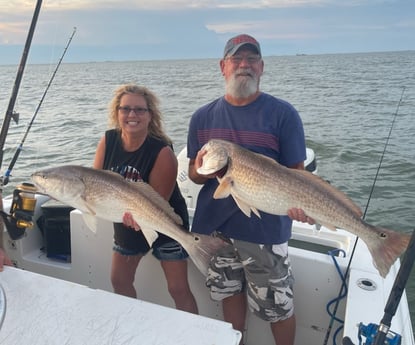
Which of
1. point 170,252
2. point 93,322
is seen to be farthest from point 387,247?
point 93,322

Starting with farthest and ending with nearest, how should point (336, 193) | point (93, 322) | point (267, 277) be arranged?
point (267, 277) < point (336, 193) < point (93, 322)

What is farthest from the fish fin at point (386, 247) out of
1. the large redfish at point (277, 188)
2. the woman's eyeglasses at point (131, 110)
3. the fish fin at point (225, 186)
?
the woman's eyeglasses at point (131, 110)

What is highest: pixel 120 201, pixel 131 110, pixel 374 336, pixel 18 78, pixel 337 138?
pixel 18 78

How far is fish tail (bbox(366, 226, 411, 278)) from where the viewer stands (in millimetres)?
2109

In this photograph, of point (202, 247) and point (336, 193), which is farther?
point (202, 247)

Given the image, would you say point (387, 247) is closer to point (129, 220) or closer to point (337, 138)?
point (129, 220)

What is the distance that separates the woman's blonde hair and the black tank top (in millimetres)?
79

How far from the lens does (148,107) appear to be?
2.89m

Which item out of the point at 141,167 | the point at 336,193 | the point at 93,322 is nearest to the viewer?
the point at 93,322

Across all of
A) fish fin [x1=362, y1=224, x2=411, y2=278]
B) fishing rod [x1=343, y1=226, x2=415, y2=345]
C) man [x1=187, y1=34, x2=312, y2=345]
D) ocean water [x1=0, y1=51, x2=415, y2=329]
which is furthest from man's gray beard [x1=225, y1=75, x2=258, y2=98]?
ocean water [x1=0, y1=51, x2=415, y2=329]

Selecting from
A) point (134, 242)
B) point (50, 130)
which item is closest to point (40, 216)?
point (134, 242)

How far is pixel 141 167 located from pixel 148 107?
459 mm

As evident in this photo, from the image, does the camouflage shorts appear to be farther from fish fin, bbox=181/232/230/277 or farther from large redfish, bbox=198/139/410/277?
large redfish, bbox=198/139/410/277

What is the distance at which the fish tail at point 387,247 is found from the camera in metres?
2.11
